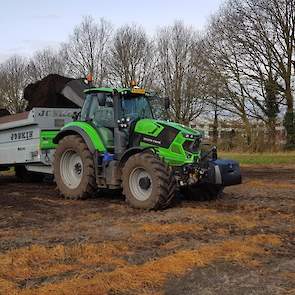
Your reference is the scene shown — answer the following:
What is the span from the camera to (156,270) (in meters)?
5.17

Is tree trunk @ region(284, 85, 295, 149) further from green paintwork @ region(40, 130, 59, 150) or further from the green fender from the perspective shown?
the green fender

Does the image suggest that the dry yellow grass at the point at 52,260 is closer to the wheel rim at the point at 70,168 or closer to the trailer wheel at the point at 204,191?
the trailer wheel at the point at 204,191

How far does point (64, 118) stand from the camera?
12.1 meters

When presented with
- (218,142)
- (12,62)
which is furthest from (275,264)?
(12,62)

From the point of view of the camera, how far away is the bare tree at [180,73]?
129 ft

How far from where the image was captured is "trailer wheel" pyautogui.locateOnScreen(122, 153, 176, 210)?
28.1 ft

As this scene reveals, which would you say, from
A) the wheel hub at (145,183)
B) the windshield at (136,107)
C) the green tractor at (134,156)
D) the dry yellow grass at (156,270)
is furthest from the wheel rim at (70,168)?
the dry yellow grass at (156,270)

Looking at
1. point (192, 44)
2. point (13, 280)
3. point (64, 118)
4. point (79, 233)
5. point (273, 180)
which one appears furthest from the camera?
point (192, 44)

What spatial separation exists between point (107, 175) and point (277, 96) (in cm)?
2365

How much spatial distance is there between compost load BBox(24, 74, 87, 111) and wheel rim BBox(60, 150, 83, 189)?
7.74 feet

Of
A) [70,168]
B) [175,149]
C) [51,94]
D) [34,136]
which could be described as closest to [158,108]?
[175,149]

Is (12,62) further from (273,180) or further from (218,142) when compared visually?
(273,180)

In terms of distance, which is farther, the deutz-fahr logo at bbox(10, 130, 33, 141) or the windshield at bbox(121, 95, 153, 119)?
the deutz-fahr logo at bbox(10, 130, 33, 141)

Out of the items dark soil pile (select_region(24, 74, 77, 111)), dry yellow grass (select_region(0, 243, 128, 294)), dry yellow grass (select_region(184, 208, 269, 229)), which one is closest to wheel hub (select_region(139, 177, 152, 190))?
dry yellow grass (select_region(184, 208, 269, 229))
